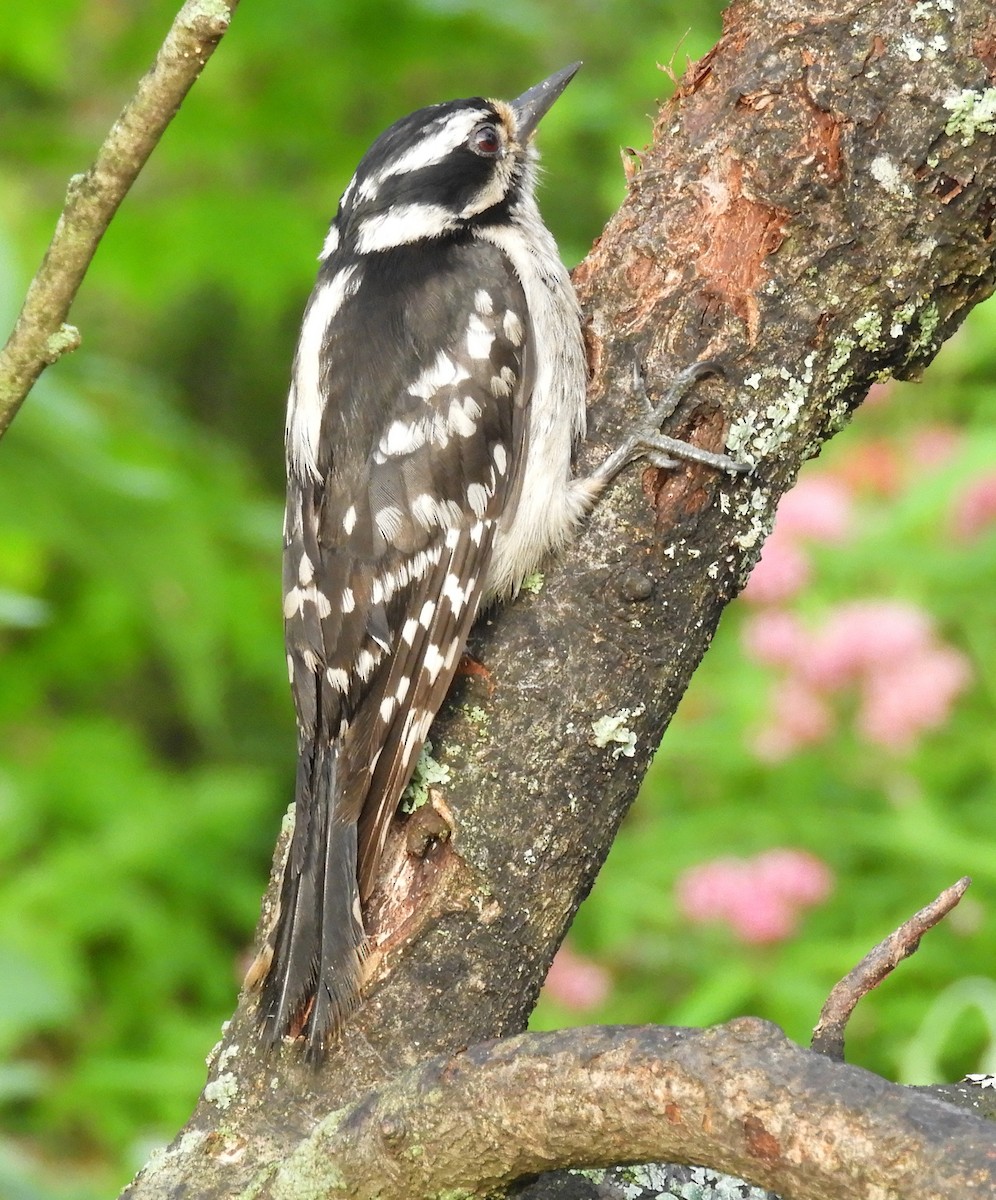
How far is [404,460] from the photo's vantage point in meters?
2.67

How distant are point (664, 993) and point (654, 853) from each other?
42cm

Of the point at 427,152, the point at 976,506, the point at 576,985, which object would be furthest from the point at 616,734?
the point at 976,506

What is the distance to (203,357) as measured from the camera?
26.3ft

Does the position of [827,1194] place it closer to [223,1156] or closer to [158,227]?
[223,1156]

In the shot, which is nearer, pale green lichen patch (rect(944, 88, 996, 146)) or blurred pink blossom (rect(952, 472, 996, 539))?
pale green lichen patch (rect(944, 88, 996, 146))

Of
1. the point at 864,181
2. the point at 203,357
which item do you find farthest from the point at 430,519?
the point at 203,357

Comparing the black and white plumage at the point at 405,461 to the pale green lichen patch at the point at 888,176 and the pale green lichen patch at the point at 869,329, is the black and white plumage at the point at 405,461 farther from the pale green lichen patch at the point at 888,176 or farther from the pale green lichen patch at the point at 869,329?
the pale green lichen patch at the point at 888,176

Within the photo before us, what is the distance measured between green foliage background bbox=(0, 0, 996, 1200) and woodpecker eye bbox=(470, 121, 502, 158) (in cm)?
97

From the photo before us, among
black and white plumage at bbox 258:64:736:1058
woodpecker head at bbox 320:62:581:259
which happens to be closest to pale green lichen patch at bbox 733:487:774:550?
black and white plumage at bbox 258:64:736:1058

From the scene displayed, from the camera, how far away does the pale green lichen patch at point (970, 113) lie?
195cm

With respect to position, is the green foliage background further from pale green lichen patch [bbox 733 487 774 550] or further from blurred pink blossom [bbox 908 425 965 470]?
pale green lichen patch [bbox 733 487 774 550]

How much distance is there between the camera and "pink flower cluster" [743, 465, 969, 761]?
380cm

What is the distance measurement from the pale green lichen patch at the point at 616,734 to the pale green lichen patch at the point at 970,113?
90 centimetres

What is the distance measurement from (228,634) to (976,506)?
2.99 m
